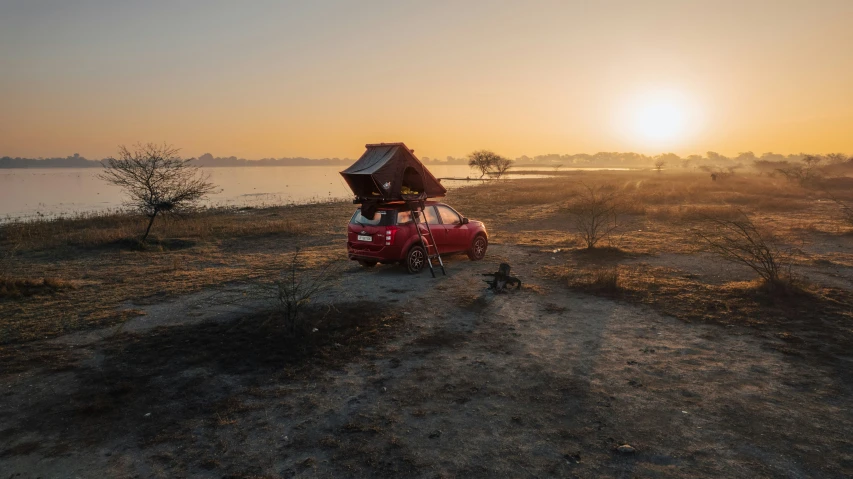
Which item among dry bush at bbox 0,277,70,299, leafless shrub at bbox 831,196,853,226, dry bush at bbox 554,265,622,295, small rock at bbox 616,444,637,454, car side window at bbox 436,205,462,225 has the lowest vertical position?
small rock at bbox 616,444,637,454

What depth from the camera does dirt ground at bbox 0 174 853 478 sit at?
159 inches

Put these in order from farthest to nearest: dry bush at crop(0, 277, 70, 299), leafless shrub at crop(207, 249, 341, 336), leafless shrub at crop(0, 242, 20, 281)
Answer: leafless shrub at crop(0, 242, 20, 281)
dry bush at crop(0, 277, 70, 299)
leafless shrub at crop(207, 249, 341, 336)

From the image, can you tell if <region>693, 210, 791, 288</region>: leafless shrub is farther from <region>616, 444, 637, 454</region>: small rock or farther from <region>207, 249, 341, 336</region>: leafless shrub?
<region>207, 249, 341, 336</region>: leafless shrub

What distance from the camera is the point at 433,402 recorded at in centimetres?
509

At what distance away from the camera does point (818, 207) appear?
2512 centimetres

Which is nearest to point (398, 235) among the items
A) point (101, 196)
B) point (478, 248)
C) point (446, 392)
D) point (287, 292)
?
Answer: point (478, 248)

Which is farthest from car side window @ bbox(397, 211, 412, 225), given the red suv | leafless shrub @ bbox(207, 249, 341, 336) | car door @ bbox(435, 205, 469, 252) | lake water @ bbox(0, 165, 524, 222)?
lake water @ bbox(0, 165, 524, 222)

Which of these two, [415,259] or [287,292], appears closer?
[287,292]

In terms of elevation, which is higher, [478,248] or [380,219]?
[380,219]

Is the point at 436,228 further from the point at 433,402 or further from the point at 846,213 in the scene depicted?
the point at 846,213

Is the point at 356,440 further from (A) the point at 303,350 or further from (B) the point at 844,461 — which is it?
(B) the point at 844,461

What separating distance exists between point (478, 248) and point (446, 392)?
8.52m

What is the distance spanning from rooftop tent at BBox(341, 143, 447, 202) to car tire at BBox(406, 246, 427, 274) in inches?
56.1

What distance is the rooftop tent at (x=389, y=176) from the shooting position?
1048 centimetres
